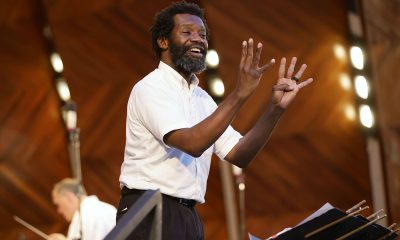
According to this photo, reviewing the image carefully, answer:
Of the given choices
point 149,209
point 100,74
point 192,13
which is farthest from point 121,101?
point 149,209

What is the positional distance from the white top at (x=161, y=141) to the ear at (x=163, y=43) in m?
0.13

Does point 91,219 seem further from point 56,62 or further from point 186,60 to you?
point 56,62

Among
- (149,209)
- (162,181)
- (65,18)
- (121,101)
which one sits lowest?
(149,209)

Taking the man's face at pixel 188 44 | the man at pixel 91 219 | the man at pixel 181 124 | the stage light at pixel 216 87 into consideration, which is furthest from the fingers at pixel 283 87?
the stage light at pixel 216 87

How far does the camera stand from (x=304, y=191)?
9.79 m

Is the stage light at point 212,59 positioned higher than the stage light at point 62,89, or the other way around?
the stage light at point 212,59

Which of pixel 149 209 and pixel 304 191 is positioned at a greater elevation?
pixel 304 191

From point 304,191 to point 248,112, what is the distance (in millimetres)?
1236

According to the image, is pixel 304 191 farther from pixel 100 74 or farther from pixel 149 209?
pixel 149 209

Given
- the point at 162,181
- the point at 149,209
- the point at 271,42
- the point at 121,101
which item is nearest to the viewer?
the point at 149,209

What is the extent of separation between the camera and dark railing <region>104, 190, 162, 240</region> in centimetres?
211

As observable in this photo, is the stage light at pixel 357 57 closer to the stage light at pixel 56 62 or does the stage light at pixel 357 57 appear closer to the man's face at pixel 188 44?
the stage light at pixel 56 62

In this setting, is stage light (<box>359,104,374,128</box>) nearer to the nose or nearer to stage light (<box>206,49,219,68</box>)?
stage light (<box>206,49,219,68</box>)

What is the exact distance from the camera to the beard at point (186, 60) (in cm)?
321
